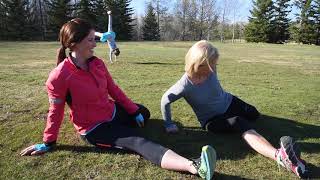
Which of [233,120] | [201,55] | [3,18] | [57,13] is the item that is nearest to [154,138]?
[233,120]

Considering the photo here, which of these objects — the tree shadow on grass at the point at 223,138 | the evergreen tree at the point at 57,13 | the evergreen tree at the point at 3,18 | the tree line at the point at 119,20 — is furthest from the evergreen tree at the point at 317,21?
the tree shadow on grass at the point at 223,138

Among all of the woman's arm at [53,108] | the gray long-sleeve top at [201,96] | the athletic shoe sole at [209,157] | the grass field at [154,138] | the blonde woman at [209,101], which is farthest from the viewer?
the gray long-sleeve top at [201,96]

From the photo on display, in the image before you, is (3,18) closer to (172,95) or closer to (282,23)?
(282,23)

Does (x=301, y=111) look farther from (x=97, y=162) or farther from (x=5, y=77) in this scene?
(x=5, y=77)

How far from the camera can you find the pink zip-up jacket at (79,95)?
420 cm

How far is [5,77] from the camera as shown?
10.1 meters

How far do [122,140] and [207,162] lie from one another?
46.0 inches

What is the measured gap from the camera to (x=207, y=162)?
339 cm

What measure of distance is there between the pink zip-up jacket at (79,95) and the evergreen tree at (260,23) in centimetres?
5065

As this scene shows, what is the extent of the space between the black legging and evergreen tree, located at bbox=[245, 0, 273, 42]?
166 feet

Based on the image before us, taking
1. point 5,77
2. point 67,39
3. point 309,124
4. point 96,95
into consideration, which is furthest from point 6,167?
point 5,77

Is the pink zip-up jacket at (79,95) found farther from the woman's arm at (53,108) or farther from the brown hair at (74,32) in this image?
the brown hair at (74,32)

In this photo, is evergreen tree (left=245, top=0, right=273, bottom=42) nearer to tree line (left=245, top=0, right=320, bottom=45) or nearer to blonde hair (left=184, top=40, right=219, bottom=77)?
tree line (left=245, top=0, right=320, bottom=45)

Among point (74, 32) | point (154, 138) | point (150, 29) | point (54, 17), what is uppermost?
point (54, 17)
